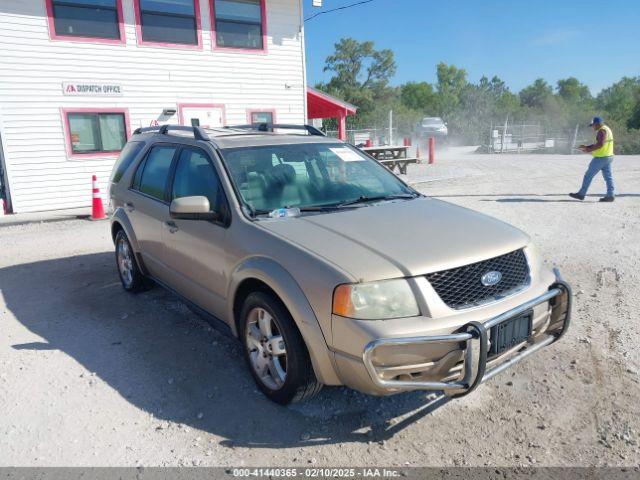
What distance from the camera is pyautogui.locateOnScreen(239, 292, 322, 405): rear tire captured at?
2.93 metres

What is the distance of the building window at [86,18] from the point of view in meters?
11.2

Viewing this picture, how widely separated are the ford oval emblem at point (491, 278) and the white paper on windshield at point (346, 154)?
6.14 ft

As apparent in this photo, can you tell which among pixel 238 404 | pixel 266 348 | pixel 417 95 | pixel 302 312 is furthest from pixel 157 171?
pixel 417 95

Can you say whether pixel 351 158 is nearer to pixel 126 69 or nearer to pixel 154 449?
pixel 154 449

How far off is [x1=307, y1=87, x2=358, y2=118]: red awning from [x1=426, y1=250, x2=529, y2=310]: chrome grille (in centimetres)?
1405

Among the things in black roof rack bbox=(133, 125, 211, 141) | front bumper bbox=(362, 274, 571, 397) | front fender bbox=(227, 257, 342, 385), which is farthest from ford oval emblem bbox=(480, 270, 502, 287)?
black roof rack bbox=(133, 125, 211, 141)

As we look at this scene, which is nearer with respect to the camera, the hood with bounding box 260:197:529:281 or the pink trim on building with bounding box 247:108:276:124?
the hood with bounding box 260:197:529:281

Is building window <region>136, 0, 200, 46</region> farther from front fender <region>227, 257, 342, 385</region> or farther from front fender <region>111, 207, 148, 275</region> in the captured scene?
front fender <region>227, 257, 342, 385</region>

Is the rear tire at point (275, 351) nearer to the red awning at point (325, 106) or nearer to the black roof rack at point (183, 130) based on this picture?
the black roof rack at point (183, 130)

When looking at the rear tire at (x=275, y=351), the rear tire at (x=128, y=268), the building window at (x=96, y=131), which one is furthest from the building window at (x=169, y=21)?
the rear tire at (x=275, y=351)

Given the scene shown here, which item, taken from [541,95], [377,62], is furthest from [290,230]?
[541,95]

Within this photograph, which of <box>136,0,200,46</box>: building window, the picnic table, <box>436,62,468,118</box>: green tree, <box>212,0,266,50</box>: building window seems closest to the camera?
<box>136,0,200,46</box>: building window

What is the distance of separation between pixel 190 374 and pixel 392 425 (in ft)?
5.06

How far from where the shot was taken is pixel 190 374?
12.0 ft
